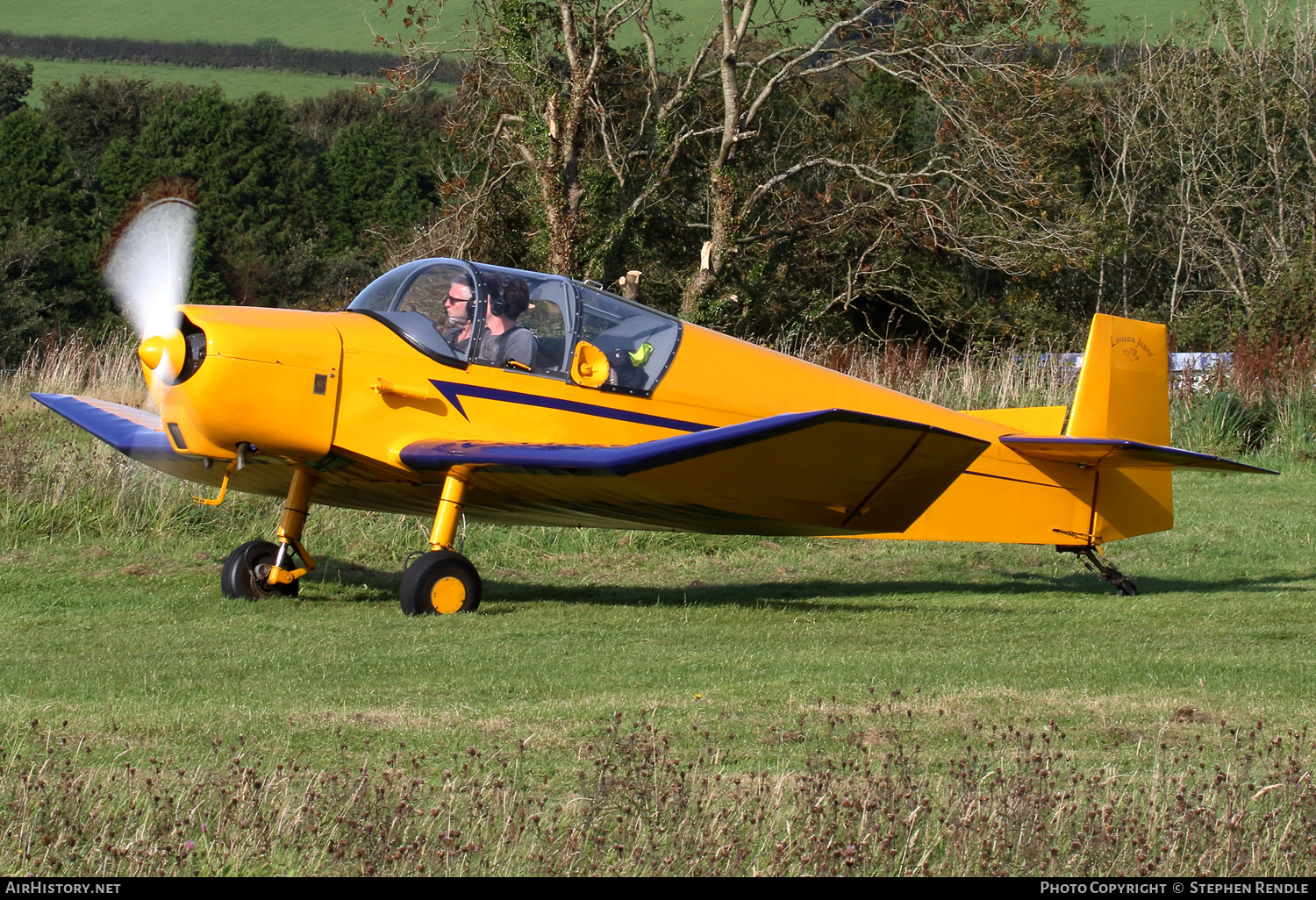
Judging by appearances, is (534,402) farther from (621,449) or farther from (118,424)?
(118,424)

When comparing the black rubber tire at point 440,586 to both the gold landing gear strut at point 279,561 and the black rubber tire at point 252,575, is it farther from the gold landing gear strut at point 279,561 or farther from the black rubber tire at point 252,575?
the black rubber tire at point 252,575

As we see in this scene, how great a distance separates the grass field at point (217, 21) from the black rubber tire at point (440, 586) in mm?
69001

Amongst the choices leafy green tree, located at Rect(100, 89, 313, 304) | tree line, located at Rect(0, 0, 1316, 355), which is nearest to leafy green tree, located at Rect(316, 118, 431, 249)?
leafy green tree, located at Rect(100, 89, 313, 304)

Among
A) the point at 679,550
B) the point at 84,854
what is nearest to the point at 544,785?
the point at 84,854

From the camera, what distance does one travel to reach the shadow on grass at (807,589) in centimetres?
844

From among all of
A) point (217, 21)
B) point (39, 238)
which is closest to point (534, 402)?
point (39, 238)

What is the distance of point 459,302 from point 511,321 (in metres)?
0.34

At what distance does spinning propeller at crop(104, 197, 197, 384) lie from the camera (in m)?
6.89

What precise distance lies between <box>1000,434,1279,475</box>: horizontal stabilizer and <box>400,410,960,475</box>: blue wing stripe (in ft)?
6.10

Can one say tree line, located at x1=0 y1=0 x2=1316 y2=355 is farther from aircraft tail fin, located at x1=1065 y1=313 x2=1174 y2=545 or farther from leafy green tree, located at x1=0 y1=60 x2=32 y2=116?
leafy green tree, located at x1=0 y1=60 x2=32 y2=116

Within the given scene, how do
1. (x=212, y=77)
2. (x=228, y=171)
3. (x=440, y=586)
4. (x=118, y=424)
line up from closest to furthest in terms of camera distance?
(x=440, y=586) → (x=118, y=424) → (x=228, y=171) → (x=212, y=77)

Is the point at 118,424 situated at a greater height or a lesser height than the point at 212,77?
lesser

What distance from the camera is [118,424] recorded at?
29.8 feet

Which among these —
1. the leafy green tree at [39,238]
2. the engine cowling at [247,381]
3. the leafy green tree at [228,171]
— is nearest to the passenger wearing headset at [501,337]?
the engine cowling at [247,381]
